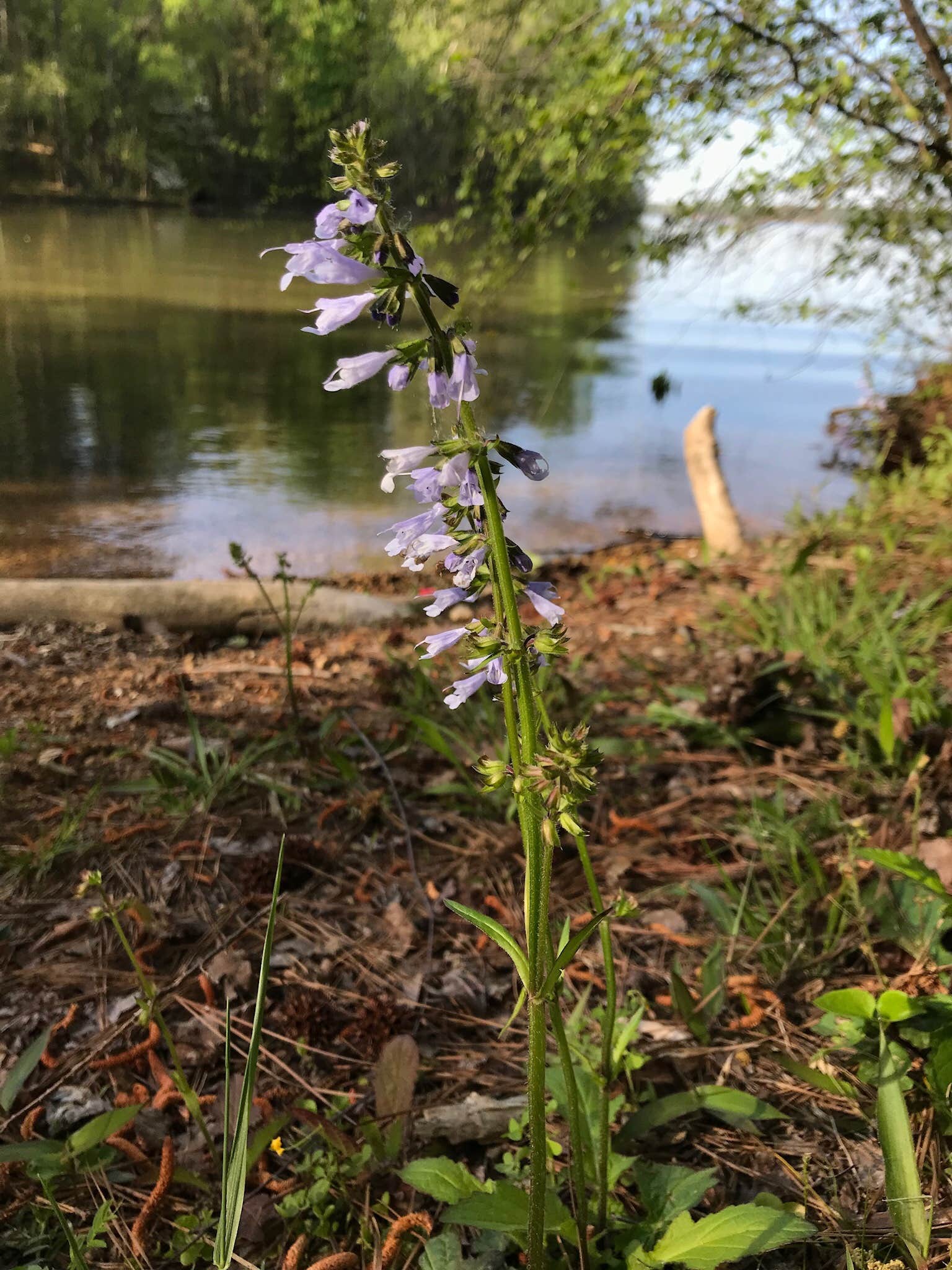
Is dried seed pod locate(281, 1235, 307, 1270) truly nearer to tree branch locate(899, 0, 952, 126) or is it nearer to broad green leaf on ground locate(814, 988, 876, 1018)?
broad green leaf on ground locate(814, 988, 876, 1018)

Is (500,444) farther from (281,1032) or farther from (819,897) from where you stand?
(819,897)

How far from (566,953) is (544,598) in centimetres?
47

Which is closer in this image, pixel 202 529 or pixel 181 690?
pixel 181 690

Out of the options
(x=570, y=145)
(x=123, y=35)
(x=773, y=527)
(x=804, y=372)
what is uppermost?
(x=123, y=35)

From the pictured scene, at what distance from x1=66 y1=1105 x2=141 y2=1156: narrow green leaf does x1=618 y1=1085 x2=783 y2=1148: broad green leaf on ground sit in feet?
2.89

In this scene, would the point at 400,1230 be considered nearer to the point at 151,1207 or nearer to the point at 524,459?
the point at 151,1207

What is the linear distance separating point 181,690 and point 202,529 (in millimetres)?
3354

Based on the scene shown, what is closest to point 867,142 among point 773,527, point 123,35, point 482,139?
point 482,139

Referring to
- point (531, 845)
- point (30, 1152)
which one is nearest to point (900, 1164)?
point (531, 845)

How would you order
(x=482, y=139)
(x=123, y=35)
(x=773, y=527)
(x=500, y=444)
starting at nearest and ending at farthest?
1. (x=500, y=444)
2. (x=482, y=139)
3. (x=773, y=527)
4. (x=123, y=35)

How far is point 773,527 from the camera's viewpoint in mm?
7020

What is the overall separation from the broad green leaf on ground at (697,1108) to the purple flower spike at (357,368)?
52.6 inches

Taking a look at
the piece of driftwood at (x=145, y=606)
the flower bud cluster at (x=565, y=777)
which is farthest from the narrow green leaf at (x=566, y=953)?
the piece of driftwood at (x=145, y=606)

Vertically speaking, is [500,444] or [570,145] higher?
[570,145]
